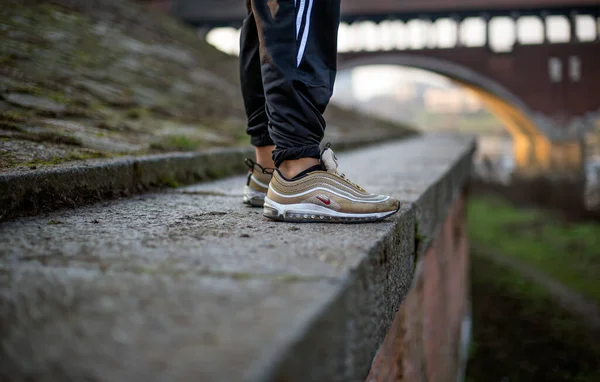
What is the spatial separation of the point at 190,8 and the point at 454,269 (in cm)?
1941

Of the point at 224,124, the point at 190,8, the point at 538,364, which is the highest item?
the point at 190,8

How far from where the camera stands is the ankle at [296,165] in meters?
1.45

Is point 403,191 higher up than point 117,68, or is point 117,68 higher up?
point 117,68

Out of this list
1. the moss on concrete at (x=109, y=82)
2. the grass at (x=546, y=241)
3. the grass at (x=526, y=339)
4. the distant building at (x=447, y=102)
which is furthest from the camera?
the distant building at (x=447, y=102)

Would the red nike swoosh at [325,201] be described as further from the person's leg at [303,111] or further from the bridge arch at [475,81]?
the bridge arch at [475,81]

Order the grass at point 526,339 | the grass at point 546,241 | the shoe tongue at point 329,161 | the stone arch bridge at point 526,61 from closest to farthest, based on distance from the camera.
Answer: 1. the shoe tongue at point 329,161
2. the grass at point 526,339
3. the grass at point 546,241
4. the stone arch bridge at point 526,61

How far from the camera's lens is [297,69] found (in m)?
1.37

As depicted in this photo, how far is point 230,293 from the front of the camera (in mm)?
799

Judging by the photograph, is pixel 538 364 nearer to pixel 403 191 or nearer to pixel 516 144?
pixel 403 191

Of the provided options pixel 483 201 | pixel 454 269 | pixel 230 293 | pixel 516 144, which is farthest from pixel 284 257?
pixel 516 144

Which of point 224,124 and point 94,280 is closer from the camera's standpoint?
point 94,280

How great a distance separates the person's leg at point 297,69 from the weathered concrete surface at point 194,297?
22cm

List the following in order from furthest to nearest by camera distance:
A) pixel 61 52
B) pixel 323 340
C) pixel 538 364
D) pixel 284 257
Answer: pixel 538 364
pixel 61 52
pixel 284 257
pixel 323 340

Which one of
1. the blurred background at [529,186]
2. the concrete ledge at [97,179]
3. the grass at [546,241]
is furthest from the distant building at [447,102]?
the concrete ledge at [97,179]
